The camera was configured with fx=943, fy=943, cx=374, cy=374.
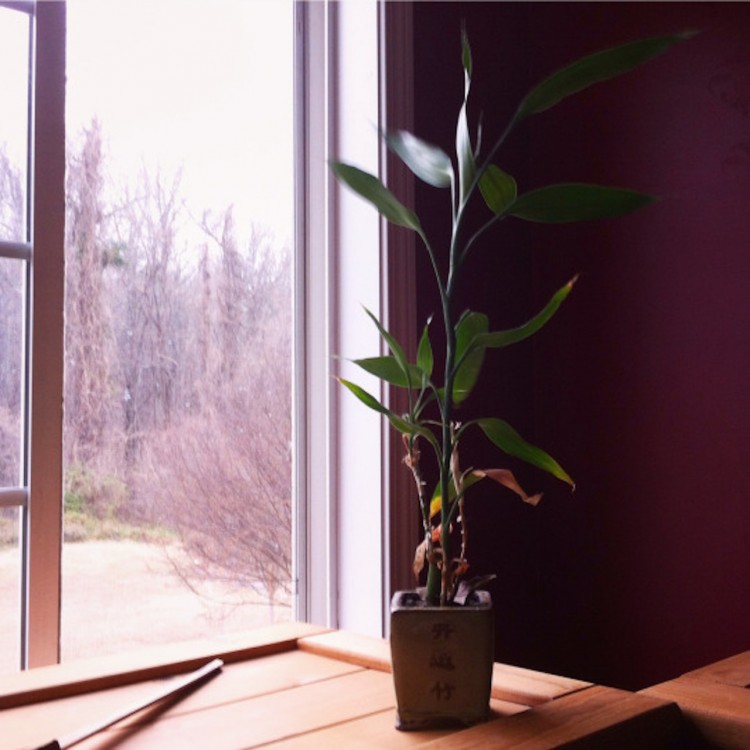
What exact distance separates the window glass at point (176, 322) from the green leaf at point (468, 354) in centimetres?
88

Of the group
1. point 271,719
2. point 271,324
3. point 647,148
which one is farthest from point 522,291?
point 271,719

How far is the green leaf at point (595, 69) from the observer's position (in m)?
0.89

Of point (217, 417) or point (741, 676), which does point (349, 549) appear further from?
point (741, 676)

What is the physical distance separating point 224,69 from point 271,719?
1.37 metres

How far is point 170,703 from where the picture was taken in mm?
1033

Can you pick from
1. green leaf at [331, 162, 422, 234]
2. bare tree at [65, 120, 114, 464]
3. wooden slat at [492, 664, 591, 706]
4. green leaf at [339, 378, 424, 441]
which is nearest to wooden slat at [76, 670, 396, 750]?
wooden slat at [492, 664, 591, 706]

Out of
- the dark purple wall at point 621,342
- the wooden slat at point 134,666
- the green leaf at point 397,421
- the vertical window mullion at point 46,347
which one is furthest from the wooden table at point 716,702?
the vertical window mullion at point 46,347

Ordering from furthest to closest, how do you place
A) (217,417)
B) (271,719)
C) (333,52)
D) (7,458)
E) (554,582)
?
(554,582)
(333,52)
(217,417)
(7,458)
(271,719)

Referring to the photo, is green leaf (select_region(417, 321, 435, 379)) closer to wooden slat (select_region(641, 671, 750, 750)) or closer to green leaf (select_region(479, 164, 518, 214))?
green leaf (select_region(479, 164, 518, 214))

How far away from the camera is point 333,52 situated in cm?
200

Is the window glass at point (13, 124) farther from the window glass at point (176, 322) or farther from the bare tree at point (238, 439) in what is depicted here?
the bare tree at point (238, 439)

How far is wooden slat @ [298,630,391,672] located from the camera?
3.93 feet

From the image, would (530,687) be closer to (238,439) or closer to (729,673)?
(729,673)

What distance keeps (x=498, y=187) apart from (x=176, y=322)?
3.20 ft
